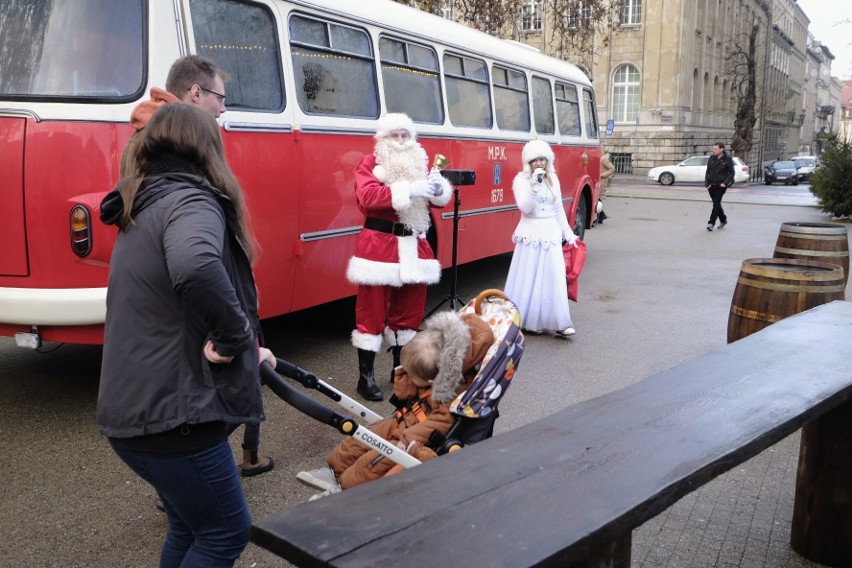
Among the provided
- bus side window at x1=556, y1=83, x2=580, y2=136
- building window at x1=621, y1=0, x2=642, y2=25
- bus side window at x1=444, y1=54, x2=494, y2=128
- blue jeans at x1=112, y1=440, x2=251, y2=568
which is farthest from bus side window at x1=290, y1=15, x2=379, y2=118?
building window at x1=621, y1=0, x2=642, y2=25

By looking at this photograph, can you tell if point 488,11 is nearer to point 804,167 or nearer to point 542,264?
point 542,264

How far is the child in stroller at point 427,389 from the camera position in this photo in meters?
3.26

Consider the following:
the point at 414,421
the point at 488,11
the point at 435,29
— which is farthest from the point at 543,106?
the point at 488,11

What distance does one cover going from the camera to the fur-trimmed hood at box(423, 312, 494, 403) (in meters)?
3.30

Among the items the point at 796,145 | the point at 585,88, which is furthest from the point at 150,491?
the point at 796,145

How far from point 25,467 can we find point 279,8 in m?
3.56

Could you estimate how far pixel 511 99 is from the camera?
33.4ft

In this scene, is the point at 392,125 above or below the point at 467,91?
below

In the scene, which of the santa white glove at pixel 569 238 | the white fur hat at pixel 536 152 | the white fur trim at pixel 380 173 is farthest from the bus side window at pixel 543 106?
the white fur trim at pixel 380 173

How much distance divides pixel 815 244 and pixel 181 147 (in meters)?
6.42

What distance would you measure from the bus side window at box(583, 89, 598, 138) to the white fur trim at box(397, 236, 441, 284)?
8.37m

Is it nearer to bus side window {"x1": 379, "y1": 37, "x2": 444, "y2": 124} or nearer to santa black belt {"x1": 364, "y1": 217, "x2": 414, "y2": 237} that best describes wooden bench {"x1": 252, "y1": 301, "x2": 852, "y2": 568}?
santa black belt {"x1": 364, "y1": 217, "x2": 414, "y2": 237}

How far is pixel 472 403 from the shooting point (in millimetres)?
3293

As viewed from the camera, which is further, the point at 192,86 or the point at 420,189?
the point at 420,189
